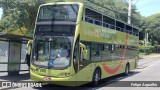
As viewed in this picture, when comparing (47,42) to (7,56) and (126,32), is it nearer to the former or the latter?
(7,56)

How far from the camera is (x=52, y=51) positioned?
515 inches

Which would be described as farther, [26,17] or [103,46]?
[26,17]

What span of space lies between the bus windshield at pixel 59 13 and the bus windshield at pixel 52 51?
0.87 m

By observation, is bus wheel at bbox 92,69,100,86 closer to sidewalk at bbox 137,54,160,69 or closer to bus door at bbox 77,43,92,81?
bus door at bbox 77,43,92,81

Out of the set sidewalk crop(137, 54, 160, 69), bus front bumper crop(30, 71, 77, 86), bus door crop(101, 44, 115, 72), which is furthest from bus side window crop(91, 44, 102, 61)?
sidewalk crop(137, 54, 160, 69)

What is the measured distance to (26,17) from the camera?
31.9 metres

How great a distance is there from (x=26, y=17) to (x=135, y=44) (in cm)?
1206

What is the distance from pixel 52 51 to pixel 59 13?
1.68 meters

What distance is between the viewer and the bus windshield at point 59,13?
528 inches

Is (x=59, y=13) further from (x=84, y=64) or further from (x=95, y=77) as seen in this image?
(x=95, y=77)

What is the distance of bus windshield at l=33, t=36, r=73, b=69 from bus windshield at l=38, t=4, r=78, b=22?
2.84 feet

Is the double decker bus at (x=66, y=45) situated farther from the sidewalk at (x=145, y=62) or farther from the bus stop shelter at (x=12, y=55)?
the sidewalk at (x=145, y=62)

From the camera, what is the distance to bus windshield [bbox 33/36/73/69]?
12812 mm

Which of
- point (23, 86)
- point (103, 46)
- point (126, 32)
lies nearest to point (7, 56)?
point (23, 86)
